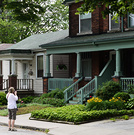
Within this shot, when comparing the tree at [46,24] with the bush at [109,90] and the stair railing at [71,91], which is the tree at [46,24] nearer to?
the stair railing at [71,91]

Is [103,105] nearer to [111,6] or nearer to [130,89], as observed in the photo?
[130,89]

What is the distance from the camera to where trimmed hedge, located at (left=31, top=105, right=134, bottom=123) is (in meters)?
14.6

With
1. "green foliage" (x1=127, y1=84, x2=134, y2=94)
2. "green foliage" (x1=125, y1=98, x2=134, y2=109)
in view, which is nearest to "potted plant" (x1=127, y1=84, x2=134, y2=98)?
"green foliage" (x1=127, y1=84, x2=134, y2=94)

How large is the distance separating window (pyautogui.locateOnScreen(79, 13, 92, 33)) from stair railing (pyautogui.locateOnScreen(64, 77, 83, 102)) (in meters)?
4.02

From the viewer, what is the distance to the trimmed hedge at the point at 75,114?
1459 cm

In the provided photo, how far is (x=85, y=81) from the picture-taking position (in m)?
22.9

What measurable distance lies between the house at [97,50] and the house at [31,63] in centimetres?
282

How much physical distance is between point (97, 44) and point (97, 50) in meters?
Answer: 0.35

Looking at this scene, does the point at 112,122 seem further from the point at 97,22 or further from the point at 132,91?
the point at 97,22

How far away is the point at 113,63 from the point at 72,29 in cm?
464

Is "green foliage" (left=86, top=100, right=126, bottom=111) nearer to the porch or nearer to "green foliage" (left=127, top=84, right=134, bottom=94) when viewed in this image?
"green foliage" (left=127, top=84, right=134, bottom=94)

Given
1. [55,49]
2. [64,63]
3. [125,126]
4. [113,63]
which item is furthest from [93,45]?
[125,126]

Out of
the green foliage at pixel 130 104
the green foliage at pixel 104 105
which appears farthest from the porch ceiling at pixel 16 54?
the green foliage at pixel 130 104

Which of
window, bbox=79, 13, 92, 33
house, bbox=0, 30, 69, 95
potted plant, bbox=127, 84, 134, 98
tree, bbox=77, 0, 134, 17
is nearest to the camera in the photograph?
tree, bbox=77, 0, 134, 17
